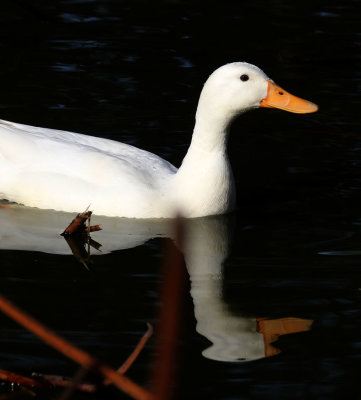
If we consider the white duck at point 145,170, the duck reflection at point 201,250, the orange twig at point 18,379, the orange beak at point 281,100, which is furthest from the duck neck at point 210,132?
the orange twig at point 18,379

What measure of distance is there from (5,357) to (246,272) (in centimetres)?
180

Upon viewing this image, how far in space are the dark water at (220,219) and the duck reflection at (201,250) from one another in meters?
0.02

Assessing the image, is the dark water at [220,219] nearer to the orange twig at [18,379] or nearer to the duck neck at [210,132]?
the orange twig at [18,379]

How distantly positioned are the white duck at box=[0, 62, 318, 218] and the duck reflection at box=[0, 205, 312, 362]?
10 cm

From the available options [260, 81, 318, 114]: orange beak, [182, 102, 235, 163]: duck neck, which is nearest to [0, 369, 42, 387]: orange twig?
[182, 102, 235, 163]: duck neck

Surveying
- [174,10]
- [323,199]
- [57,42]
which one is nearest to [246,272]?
[323,199]

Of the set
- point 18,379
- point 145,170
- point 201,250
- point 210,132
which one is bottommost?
point 18,379

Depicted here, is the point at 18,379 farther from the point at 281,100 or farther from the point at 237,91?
the point at 281,100

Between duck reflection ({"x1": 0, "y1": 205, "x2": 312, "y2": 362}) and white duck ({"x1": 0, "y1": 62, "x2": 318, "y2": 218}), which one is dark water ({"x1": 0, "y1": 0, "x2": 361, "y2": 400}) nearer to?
duck reflection ({"x1": 0, "y1": 205, "x2": 312, "y2": 362})

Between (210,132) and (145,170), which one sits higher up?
(210,132)

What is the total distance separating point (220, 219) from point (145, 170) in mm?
638

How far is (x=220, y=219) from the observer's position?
666cm

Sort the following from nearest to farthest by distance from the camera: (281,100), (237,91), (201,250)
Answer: (201,250) → (237,91) → (281,100)

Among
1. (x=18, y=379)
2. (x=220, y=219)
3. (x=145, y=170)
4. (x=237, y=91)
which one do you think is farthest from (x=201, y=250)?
(x=18, y=379)
